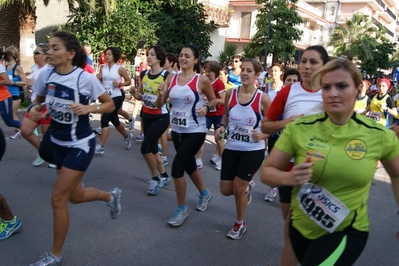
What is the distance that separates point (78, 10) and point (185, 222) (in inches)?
566

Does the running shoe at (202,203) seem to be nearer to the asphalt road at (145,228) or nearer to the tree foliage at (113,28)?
the asphalt road at (145,228)

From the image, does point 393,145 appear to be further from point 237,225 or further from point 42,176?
point 42,176

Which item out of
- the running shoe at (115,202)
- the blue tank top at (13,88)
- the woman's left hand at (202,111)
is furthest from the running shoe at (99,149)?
the woman's left hand at (202,111)

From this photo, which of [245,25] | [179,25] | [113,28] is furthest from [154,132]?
[245,25]

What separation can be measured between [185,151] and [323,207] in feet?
7.74

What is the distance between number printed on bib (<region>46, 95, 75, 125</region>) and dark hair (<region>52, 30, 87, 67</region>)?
380 mm

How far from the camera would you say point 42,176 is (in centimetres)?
592

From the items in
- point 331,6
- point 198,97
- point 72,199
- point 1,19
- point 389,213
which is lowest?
point 389,213

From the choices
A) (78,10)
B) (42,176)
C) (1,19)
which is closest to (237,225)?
(42,176)

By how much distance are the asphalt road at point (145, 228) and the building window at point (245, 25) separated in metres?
36.8

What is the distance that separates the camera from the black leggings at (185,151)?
4.39 m

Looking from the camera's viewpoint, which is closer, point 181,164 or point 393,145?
point 393,145

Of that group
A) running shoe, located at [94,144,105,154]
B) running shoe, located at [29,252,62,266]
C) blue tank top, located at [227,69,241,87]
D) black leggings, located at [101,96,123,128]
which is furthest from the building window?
running shoe, located at [29,252,62,266]

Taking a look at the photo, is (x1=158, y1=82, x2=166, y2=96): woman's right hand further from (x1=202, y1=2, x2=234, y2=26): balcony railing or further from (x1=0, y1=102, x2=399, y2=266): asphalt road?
(x1=202, y1=2, x2=234, y2=26): balcony railing
